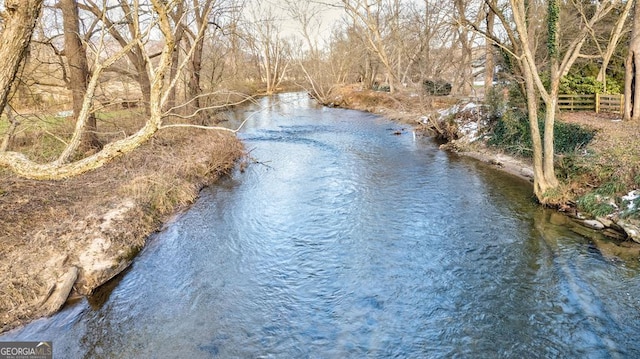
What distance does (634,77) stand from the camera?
14.1 meters

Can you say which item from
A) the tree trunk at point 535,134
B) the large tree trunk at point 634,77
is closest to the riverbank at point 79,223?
the tree trunk at point 535,134

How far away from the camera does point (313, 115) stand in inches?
1205

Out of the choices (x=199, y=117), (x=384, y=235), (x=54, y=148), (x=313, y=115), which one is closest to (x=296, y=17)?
(x=313, y=115)

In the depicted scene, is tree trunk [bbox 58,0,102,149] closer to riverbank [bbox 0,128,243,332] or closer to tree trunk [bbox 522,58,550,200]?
riverbank [bbox 0,128,243,332]

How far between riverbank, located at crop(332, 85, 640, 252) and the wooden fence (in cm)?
116

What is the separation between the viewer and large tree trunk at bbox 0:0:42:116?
13.3 feet

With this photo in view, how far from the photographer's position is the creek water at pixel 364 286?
5.69 m

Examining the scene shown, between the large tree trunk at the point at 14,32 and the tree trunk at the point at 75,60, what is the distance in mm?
8780

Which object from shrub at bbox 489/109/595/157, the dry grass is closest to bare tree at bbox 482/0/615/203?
shrub at bbox 489/109/595/157

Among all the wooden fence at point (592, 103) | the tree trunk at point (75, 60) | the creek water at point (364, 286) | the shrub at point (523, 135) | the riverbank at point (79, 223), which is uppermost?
the tree trunk at point (75, 60)

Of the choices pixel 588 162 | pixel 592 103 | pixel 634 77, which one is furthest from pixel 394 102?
pixel 588 162

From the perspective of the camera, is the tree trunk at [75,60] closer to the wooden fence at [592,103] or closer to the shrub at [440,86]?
the wooden fence at [592,103]

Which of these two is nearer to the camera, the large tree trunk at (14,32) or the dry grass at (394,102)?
the large tree trunk at (14,32)

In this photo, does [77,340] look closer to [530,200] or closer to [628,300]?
[628,300]
